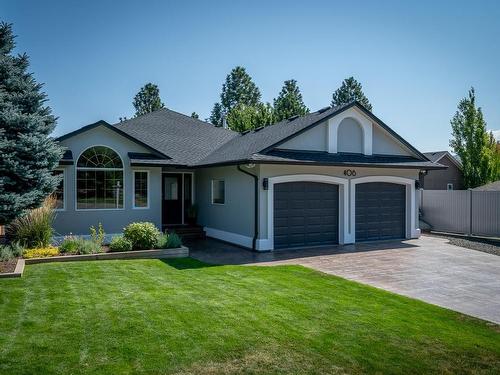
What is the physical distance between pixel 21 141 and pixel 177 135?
870 centimetres

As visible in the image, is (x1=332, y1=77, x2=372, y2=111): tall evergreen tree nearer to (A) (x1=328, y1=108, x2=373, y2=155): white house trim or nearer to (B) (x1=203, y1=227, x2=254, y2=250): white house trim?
(A) (x1=328, y1=108, x2=373, y2=155): white house trim

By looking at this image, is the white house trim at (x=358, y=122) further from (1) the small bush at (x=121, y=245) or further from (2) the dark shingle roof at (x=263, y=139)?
(1) the small bush at (x=121, y=245)

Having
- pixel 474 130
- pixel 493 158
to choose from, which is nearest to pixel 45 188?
pixel 474 130

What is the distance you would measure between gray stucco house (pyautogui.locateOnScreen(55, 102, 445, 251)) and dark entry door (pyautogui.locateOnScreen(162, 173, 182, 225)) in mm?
43

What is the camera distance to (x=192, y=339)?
5238 millimetres

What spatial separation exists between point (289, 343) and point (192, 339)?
129cm

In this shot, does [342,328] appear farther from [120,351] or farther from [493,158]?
[493,158]

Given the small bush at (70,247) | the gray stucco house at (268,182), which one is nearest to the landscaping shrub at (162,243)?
the small bush at (70,247)

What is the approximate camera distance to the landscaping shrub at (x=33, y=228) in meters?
11.1

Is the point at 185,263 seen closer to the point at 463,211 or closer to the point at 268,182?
the point at 268,182

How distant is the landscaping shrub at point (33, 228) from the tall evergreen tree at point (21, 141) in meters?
0.42

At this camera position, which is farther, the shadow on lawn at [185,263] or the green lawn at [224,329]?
the shadow on lawn at [185,263]

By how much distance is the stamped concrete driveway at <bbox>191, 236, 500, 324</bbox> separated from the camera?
8016 millimetres

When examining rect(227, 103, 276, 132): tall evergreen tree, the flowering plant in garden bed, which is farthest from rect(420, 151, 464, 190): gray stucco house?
the flowering plant in garden bed
